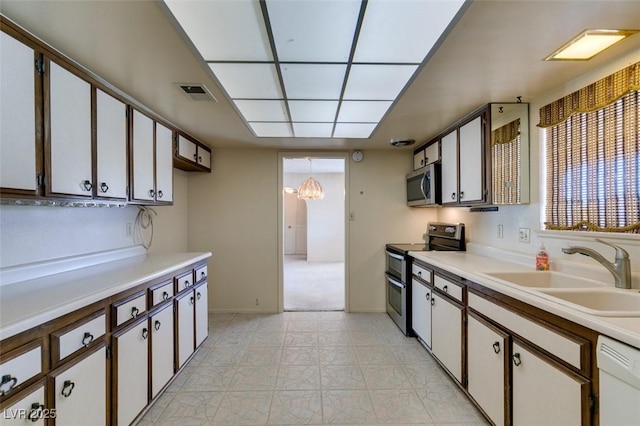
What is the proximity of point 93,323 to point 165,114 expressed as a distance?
178 centimetres

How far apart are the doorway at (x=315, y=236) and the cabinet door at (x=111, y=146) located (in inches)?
118

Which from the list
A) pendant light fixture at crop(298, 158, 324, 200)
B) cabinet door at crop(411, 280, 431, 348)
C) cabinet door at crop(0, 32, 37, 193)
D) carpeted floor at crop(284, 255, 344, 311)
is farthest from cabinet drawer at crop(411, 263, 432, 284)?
pendant light fixture at crop(298, 158, 324, 200)

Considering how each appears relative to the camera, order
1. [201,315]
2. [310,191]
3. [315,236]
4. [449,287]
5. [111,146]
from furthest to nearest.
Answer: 1. [315,236]
2. [310,191]
3. [201,315]
4. [449,287]
5. [111,146]

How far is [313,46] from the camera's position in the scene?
4.89 ft

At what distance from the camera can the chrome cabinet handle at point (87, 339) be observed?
1.33 metres

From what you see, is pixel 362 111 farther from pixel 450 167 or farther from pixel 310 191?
pixel 310 191

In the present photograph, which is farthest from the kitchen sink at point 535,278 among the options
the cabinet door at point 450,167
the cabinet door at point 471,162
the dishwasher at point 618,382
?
the cabinet door at point 450,167

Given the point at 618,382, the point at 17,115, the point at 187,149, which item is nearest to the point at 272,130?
the point at 187,149

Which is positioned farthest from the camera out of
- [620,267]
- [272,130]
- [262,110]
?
[272,130]

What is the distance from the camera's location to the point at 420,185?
131 inches

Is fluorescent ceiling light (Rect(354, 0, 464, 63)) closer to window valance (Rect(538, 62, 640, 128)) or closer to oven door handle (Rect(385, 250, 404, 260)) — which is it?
window valance (Rect(538, 62, 640, 128))

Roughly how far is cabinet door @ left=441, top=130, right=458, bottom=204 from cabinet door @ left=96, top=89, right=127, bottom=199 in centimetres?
275

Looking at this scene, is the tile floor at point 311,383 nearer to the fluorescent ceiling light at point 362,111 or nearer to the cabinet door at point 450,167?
the cabinet door at point 450,167

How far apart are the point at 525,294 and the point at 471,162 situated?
139 cm
